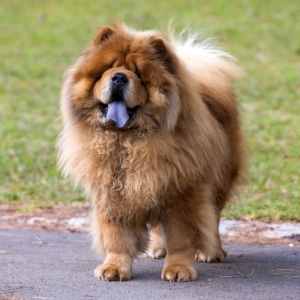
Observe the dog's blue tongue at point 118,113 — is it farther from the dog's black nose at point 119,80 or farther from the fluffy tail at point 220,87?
the fluffy tail at point 220,87

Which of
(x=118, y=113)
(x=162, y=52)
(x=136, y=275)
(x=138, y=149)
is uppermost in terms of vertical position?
(x=162, y=52)

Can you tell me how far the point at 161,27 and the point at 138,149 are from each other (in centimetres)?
1390

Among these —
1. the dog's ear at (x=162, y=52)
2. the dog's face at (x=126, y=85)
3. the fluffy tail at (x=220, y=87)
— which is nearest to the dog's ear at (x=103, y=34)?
the dog's face at (x=126, y=85)

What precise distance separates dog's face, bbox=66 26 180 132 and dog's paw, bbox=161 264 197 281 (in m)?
0.91

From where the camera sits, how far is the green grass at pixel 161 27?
396 inches

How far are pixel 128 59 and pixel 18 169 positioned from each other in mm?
5261

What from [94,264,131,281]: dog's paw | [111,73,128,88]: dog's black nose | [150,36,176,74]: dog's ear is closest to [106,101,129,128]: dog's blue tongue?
[111,73,128,88]: dog's black nose

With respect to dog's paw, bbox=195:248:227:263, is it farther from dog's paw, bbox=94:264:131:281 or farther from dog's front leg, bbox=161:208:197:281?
dog's paw, bbox=94:264:131:281

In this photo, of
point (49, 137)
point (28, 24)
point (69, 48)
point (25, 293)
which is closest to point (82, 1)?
point (28, 24)

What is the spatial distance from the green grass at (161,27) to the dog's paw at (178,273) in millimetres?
2815

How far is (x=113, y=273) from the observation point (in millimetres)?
5973

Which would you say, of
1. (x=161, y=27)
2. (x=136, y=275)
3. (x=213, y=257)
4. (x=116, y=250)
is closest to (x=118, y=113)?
(x=116, y=250)

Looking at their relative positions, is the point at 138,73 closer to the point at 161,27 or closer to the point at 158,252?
the point at 158,252

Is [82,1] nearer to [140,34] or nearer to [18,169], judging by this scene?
[18,169]
